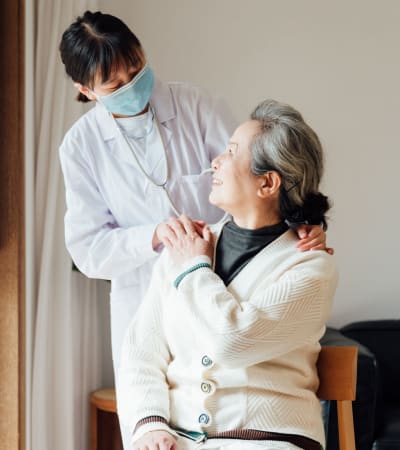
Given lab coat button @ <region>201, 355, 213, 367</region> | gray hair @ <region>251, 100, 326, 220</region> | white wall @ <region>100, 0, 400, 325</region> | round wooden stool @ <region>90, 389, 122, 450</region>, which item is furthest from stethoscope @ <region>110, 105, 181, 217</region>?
white wall @ <region>100, 0, 400, 325</region>

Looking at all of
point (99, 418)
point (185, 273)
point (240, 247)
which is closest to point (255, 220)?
point (240, 247)

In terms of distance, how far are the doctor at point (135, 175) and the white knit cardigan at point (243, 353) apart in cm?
33

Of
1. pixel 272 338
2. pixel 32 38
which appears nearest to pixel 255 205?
pixel 272 338

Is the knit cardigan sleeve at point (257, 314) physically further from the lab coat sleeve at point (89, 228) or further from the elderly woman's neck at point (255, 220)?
the lab coat sleeve at point (89, 228)

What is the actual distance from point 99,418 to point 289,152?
187 cm

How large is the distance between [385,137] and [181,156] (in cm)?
163

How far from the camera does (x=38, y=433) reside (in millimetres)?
2613

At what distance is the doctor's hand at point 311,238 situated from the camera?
1545 millimetres

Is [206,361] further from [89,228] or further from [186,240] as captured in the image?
[89,228]

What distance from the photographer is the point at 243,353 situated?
4.66ft

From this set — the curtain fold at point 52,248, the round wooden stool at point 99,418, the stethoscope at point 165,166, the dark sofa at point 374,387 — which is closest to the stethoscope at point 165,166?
the stethoscope at point 165,166

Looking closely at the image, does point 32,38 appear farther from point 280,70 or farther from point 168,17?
point 280,70

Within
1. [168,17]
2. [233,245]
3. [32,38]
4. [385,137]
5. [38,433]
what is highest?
[168,17]

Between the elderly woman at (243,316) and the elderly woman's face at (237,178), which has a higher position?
the elderly woman's face at (237,178)
